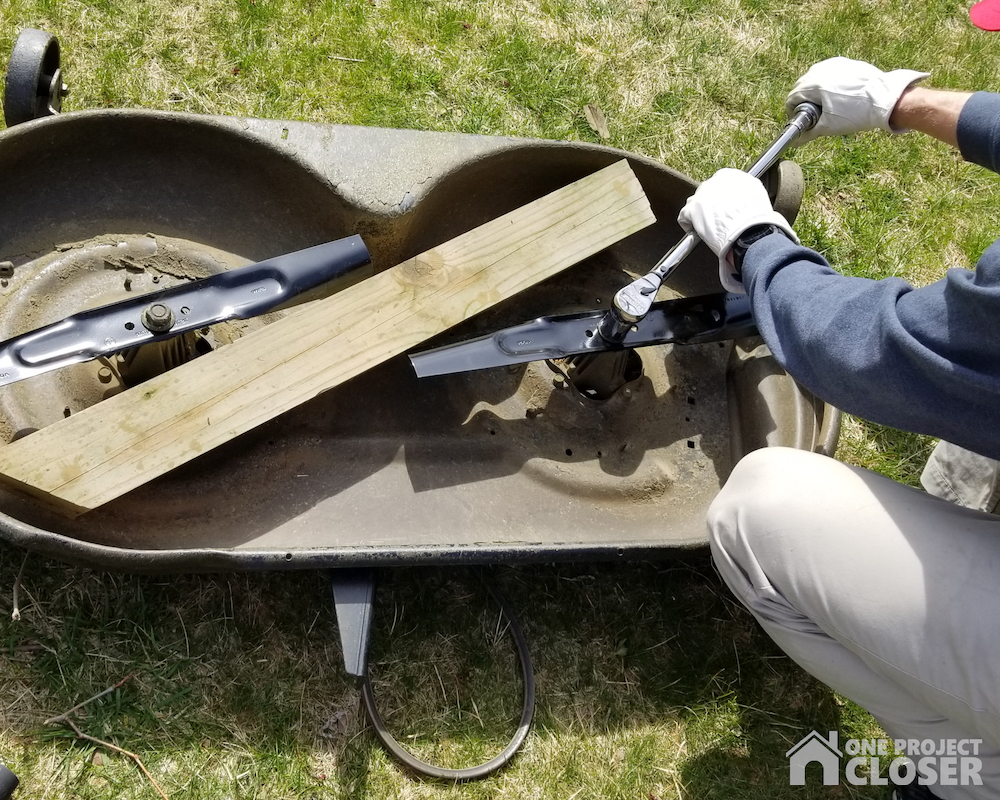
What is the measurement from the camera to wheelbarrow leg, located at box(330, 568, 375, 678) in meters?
1.52

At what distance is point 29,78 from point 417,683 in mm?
1619

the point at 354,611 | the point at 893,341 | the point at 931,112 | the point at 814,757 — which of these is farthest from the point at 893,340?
the point at 814,757

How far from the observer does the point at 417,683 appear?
1866 millimetres

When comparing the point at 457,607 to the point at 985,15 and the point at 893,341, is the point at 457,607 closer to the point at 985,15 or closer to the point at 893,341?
the point at 893,341

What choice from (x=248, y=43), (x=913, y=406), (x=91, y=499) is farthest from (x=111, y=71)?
(x=913, y=406)

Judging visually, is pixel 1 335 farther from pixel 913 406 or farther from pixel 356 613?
pixel 913 406

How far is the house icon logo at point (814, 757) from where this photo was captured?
6.37 ft

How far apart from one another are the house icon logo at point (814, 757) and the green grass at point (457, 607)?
0.03m

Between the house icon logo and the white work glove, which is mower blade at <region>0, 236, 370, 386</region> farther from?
the house icon logo

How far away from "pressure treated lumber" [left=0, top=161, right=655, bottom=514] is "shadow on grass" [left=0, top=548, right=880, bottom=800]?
451mm

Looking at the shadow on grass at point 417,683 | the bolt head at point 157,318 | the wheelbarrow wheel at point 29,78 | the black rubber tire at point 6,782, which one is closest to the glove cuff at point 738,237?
the shadow on grass at point 417,683

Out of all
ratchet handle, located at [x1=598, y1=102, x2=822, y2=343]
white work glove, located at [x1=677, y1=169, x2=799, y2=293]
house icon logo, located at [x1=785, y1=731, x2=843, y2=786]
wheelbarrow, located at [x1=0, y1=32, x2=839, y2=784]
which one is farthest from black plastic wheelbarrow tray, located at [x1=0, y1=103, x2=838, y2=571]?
house icon logo, located at [x1=785, y1=731, x2=843, y2=786]

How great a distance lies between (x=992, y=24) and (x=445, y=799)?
3668mm

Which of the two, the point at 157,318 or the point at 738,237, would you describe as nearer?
the point at 157,318
